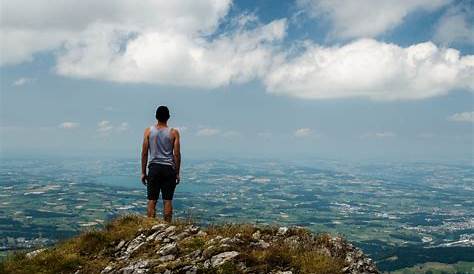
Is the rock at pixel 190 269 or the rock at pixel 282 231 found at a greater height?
the rock at pixel 282 231

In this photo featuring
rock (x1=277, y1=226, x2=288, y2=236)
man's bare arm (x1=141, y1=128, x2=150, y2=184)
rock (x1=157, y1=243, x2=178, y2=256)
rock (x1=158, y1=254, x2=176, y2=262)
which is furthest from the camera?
man's bare arm (x1=141, y1=128, x2=150, y2=184)

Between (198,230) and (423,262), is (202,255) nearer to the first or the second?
(198,230)

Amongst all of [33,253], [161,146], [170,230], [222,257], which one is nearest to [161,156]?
[161,146]

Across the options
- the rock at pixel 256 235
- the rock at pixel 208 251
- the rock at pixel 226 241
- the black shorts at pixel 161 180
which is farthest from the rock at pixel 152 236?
the rock at pixel 256 235

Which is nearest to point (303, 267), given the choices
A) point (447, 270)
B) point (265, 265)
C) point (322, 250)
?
point (265, 265)

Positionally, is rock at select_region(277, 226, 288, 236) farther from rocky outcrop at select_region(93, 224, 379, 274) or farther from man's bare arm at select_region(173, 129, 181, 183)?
man's bare arm at select_region(173, 129, 181, 183)

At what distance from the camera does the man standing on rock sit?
14633 millimetres

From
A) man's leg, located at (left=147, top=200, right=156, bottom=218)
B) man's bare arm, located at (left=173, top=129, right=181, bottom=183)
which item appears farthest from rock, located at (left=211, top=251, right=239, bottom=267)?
man's leg, located at (left=147, top=200, right=156, bottom=218)

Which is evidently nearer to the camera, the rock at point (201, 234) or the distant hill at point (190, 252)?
the distant hill at point (190, 252)

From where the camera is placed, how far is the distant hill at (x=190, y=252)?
35.8 feet

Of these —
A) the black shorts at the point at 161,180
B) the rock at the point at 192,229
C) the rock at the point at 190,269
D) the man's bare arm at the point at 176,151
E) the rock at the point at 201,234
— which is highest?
the man's bare arm at the point at 176,151

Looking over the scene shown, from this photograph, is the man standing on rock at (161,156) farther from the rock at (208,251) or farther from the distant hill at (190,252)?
the rock at (208,251)

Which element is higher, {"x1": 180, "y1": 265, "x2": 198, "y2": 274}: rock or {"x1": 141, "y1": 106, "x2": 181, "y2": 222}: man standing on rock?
{"x1": 141, "y1": 106, "x2": 181, "y2": 222}: man standing on rock

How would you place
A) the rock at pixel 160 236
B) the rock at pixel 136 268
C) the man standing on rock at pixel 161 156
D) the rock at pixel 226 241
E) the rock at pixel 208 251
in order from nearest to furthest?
the rock at pixel 136 268 → the rock at pixel 208 251 → the rock at pixel 226 241 → the rock at pixel 160 236 → the man standing on rock at pixel 161 156
